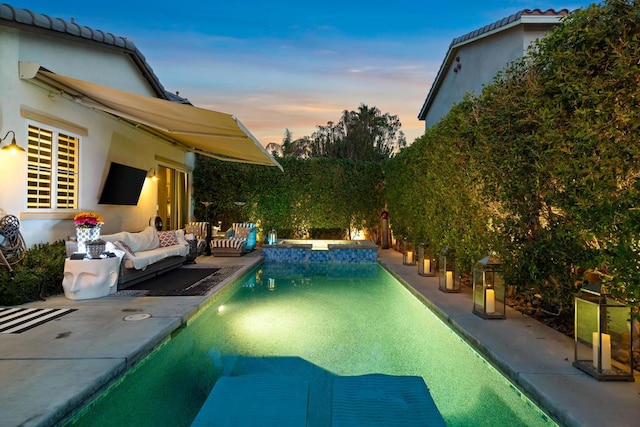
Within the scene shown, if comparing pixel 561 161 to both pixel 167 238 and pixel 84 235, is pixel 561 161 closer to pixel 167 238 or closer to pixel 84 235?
pixel 84 235

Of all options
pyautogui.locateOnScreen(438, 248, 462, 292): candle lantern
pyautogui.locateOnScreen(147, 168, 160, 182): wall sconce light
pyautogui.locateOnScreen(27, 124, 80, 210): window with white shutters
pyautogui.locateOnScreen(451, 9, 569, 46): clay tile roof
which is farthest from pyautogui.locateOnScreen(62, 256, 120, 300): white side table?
pyautogui.locateOnScreen(451, 9, 569, 46): clay tile roof

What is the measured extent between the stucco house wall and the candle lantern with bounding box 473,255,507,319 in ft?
24.2

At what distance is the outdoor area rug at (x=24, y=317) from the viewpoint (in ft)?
15.8

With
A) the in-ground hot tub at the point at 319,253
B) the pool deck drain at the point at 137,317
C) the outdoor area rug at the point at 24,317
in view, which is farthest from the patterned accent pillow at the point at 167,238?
the pool deck drain at the point at 137,317

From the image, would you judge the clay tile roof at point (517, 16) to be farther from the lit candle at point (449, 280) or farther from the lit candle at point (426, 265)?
the lit candle at point (449, 280)

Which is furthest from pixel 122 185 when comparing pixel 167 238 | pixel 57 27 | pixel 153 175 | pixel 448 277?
pixel 448 277

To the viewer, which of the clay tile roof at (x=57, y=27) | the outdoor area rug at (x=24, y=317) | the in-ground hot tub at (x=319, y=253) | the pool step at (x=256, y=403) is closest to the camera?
the pool step at (x=256, y=403)

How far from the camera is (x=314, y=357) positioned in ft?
15.3

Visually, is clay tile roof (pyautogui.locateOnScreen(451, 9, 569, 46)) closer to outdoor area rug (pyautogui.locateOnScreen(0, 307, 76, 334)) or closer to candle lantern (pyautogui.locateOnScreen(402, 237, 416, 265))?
candle lantern (pyautogui.locateOnScreen(402, 237, 416, 265))

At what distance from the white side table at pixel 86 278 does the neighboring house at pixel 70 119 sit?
132cm

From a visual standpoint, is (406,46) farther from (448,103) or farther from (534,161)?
(534,161)

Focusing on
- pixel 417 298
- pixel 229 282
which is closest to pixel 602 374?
pixel 417 298

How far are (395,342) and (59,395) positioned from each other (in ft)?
12.1

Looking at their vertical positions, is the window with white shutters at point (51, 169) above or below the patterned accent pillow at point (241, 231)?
above
